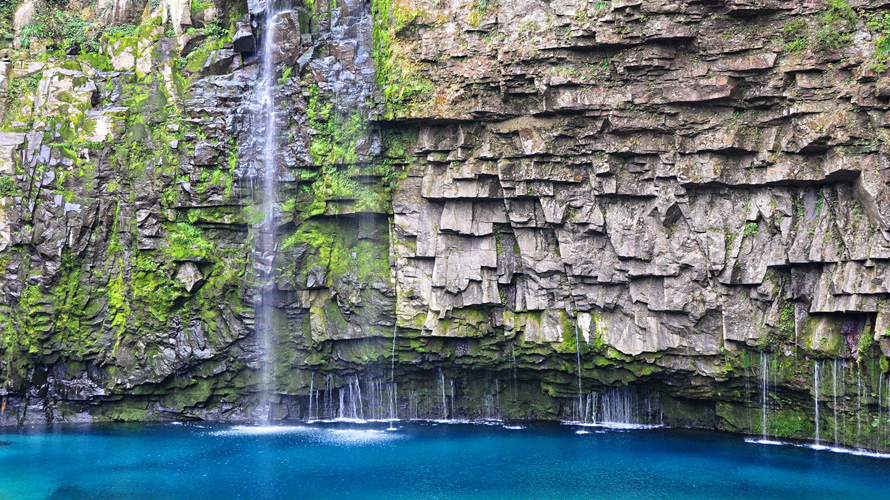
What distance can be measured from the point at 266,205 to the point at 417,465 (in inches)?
376

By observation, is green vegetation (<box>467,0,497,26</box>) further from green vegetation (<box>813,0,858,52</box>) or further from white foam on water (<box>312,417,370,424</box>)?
white foam on water (<box>312,417,370,424</box>)

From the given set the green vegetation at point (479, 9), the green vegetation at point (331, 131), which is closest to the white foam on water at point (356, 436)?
the green vegetation at point (331, 131)

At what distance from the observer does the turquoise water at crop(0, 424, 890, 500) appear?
51.5 feet

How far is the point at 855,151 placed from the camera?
16.8 m

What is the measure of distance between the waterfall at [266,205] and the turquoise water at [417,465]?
210 centimetres

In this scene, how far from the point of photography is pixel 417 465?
1755 cm

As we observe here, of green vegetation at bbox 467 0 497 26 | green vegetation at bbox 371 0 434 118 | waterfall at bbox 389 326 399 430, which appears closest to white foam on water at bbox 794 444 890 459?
waterfall at bbox 389 326 399 430

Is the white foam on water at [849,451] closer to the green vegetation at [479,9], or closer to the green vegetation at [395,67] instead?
the green vegetation at [395,67]

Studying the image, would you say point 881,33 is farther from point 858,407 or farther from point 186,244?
point 186,244

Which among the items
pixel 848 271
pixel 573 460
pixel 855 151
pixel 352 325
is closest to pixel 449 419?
pixel 352 325

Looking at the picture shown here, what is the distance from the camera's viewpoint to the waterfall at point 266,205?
2241cm

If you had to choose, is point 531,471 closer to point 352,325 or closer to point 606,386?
point 606,386

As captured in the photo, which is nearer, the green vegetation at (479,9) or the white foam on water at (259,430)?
the green vegetation at (479,9)

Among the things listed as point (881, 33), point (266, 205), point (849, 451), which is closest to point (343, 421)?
point (266, 205)
